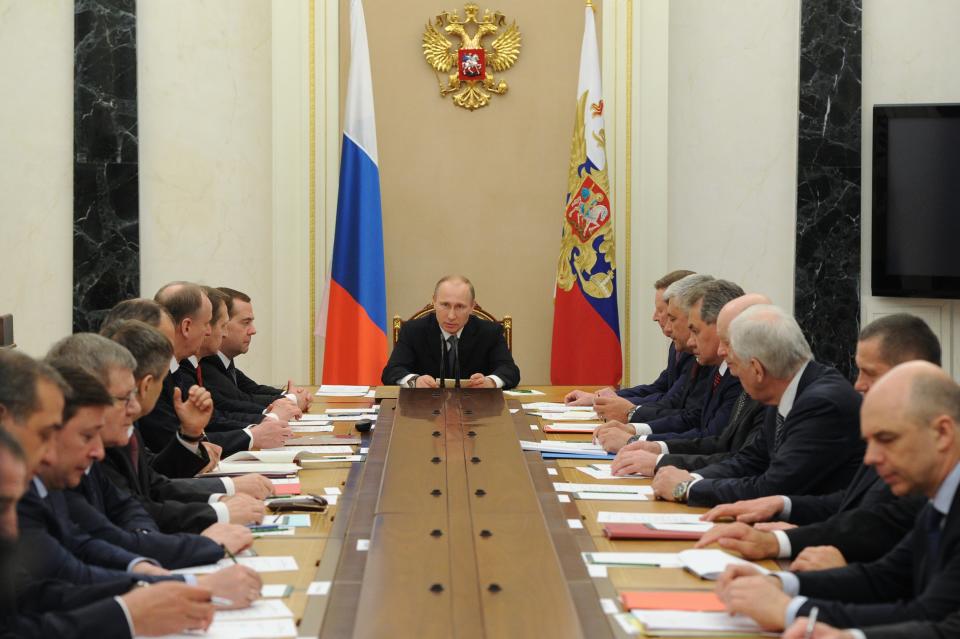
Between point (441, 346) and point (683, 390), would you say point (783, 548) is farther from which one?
point (441, 346)

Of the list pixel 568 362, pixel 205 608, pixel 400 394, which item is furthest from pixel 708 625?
pixel 568 362

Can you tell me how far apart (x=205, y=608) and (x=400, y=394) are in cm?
374

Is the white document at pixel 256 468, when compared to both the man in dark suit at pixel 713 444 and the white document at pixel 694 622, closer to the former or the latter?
the man in dark suit at pixel 713 444

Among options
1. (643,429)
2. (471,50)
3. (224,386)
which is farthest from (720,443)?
(471,50)

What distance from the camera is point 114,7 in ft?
27.3

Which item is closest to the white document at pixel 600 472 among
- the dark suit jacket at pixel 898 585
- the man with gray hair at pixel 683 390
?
the man with gray hair at pixel 683 390

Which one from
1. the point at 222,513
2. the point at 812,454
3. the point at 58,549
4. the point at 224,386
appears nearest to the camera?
the point at 58,549

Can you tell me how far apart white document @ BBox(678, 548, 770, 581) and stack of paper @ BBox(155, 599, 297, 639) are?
3.36 ft

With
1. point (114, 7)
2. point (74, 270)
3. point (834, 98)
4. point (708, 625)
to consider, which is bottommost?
point (708, 625)

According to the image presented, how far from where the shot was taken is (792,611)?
262 cm

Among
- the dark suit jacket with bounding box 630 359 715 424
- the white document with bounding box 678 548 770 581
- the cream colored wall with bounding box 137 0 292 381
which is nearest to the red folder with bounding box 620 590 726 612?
the white document with bounding box 678 548 770 581

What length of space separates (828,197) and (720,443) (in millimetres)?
4336

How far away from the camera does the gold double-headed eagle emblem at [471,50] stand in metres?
8.72

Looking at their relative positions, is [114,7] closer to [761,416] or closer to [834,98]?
[834,98]
